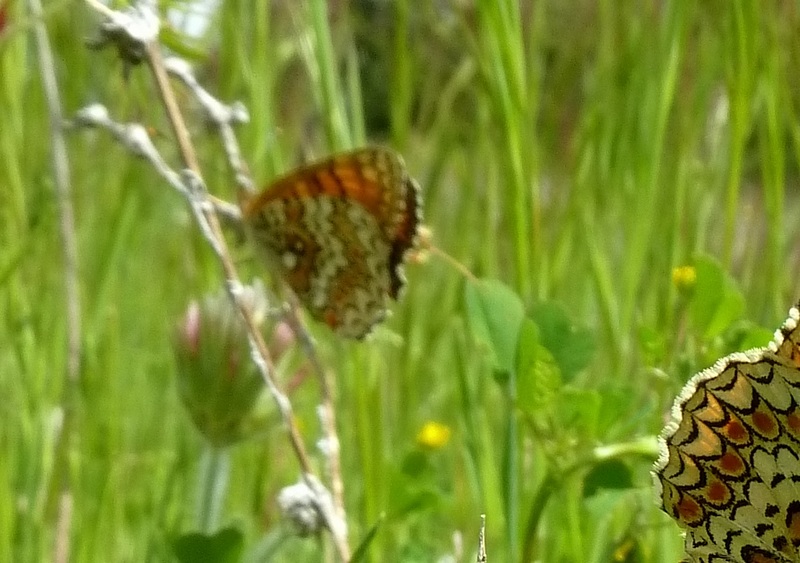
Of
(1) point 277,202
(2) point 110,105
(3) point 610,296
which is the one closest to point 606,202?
(3) point 610,296

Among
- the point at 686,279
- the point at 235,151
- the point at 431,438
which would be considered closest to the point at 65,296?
the point at 235,151

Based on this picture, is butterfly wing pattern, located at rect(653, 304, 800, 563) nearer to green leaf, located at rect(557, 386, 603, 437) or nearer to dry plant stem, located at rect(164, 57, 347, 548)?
green leaf, located at rect(557, 386, 603, 437)

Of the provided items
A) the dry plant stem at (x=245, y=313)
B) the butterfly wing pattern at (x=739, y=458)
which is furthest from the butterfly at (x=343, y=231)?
the butterfly wing pattern at (x=739, y=458)

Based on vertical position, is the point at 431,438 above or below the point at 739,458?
below

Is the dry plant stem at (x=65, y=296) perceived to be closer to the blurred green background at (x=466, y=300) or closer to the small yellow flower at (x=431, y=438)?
the blurred green background at (x=466, y=300)

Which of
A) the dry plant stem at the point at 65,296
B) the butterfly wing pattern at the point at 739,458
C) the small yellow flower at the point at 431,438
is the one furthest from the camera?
the small yellow flower at the point at 431,438

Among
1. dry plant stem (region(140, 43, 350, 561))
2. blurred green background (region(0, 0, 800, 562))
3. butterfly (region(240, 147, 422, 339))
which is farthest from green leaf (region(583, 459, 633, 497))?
butterfly (region(240, 147, 422, 339))

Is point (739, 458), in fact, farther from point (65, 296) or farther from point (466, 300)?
point (65, 296)
